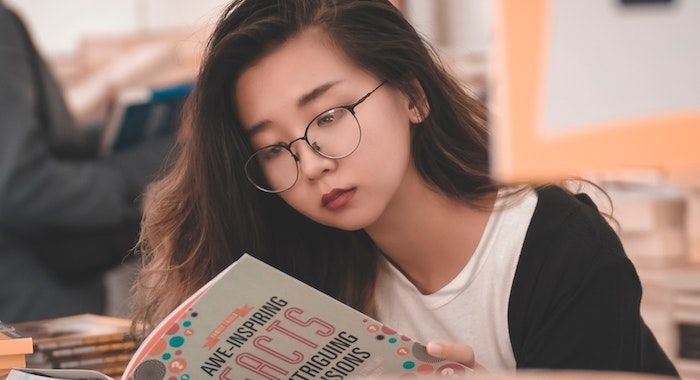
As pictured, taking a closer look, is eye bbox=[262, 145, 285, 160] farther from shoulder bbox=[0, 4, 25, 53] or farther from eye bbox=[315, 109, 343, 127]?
shoulder bbox=[0, 4, 25, 53]

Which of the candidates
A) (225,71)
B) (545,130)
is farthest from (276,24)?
(545,130)

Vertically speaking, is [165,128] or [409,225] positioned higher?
[409,225]

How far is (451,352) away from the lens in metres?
1.08

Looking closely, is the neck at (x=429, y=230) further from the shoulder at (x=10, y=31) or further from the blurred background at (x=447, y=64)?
the shoulder at (x=10, y=31)

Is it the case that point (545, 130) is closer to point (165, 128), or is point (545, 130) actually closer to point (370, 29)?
point (370, 29)

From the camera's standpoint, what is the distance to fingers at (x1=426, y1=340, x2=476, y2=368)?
1059 millimetres

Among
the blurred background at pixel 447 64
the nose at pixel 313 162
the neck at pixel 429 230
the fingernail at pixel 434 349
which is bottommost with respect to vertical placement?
the blurred background at pixel 447 64

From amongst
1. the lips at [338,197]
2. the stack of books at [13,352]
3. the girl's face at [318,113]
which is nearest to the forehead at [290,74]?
the girl's face at [318,113]

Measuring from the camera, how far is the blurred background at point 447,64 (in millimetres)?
2312

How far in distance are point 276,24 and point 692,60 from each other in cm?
72

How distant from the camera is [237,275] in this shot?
40.7 inches

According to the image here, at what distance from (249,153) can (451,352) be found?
45 centimetres

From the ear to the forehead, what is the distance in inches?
3.6

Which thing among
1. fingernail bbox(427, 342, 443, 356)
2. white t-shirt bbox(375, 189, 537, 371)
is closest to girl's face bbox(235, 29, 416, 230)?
white t-shirt bbox(375, 189, 537, 371)
